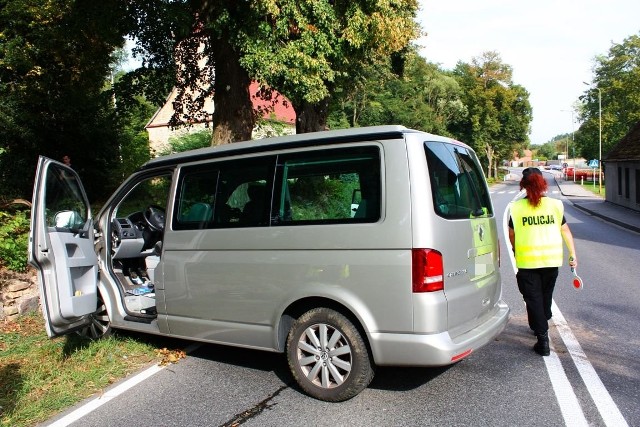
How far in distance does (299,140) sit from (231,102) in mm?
7500

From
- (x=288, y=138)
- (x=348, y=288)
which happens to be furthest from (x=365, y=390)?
(x=288, y=138)

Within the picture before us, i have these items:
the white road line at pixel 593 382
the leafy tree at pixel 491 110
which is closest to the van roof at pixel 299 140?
the white road line at pixel 593 382

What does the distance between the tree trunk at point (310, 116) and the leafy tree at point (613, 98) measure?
40.7 meters

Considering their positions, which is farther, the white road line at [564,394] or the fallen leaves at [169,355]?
the fallen leaves at [169,355]

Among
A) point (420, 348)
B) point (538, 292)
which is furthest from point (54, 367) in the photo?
point (538, 292)

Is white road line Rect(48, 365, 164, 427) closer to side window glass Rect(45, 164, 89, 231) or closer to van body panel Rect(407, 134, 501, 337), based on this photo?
side window glass Rect(45, 164, 89, 231)

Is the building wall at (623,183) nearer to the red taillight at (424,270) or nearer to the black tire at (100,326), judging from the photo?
the red taillight at (424,270)

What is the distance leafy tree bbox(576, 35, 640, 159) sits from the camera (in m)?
54.5

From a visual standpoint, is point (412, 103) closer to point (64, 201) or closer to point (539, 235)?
point (539, 235)

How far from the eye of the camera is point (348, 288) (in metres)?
3.86

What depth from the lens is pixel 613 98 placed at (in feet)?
197

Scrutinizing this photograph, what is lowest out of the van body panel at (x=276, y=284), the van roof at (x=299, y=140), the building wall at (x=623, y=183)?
the building wall at (x=623, y=183)

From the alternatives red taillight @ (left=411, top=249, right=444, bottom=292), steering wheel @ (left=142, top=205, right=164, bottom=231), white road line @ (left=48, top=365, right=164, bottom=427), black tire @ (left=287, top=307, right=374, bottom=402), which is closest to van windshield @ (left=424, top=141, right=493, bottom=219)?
red taillight @ (left=411, top=249, right=444, bottom=292)

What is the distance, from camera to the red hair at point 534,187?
4.86 metres
